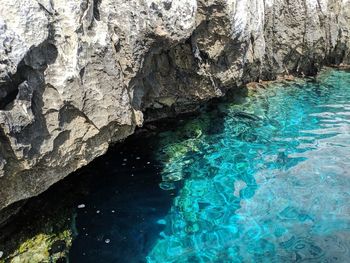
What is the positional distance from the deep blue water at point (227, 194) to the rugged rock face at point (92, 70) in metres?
1.15

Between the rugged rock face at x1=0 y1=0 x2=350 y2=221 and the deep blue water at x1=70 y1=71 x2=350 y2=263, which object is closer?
the rugged rock face at x1=0 y1=0 x2=350 y2=221

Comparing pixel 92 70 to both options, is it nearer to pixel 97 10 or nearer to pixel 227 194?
pixel 97 10

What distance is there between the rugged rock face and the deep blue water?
45.1 inches

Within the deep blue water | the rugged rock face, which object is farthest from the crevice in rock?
the deep blue water

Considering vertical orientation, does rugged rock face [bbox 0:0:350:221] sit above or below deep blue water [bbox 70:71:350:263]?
above

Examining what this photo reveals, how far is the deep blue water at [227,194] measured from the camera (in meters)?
5.22

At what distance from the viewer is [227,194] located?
643cm

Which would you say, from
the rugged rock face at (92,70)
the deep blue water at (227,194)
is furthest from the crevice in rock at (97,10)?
the deep blue water at (227,194)

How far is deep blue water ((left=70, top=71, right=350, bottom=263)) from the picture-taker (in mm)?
5223

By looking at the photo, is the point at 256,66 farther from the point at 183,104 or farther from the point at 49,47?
the point at 49,47

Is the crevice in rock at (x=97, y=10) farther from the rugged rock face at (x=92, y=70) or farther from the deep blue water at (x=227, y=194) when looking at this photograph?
the deep blue water at (x=227, y=194)

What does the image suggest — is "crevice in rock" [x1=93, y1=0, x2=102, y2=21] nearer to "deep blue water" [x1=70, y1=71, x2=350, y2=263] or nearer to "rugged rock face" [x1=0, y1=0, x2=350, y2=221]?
"rugged rock face" [x1=0, y1=0, x2=350, y2=221]

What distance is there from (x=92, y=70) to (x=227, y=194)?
10.3ft

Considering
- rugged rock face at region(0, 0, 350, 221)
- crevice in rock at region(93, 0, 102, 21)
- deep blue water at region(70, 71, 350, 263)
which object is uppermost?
crevice in rock at region(93, 0, 102, 21)
